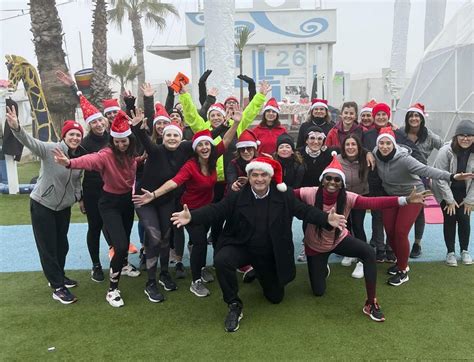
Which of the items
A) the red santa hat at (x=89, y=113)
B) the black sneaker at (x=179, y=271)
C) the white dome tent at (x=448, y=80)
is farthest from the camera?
the white dome tent at (x=448, y=80)

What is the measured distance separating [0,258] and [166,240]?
2.80 meters

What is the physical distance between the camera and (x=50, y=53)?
10672 mm

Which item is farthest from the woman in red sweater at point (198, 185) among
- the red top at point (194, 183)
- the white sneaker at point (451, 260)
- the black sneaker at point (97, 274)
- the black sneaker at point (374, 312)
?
the white sneaker at point (451, 260)

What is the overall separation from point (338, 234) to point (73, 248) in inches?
151

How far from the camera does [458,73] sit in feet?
33.4

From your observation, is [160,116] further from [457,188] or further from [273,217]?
[457,188]

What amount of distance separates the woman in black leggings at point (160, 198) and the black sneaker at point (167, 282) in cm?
18

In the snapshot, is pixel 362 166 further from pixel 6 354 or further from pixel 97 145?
pixel 6 354

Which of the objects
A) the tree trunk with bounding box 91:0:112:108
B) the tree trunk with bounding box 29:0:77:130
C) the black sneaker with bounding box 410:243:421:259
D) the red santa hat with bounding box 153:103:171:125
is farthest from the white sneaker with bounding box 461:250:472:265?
the tree trunk with bounding box 91:0:112:108

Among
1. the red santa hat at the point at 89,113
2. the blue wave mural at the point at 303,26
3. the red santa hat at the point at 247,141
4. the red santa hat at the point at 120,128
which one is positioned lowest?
the red santa hat at the point at 247,141

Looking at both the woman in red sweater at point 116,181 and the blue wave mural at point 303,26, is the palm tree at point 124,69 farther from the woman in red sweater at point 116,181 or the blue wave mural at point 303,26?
the woman in red sweater at point 116,181

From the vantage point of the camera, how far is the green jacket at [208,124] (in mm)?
4938

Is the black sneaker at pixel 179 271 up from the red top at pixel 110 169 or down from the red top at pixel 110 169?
down

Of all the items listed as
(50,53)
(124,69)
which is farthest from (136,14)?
(50,53)
